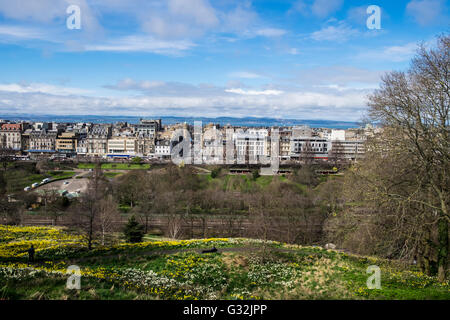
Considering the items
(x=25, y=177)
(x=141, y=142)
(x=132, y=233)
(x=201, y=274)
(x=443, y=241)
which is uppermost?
(x=141, y=142)

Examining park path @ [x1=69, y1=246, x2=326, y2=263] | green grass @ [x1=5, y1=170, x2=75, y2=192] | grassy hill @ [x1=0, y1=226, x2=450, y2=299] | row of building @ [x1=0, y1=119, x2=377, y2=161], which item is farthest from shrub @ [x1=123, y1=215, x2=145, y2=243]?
row of building @ [x1=0, y1=119, x2=377, y2=161]

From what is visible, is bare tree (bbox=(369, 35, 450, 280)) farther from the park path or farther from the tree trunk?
the park path

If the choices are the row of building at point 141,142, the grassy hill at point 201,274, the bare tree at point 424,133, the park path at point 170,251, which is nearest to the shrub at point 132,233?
the grassy hill at point 201,274

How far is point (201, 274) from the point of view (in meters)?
13.1

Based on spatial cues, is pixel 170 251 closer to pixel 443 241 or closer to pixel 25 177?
pixel 443 241

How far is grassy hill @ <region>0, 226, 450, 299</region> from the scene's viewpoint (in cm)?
899

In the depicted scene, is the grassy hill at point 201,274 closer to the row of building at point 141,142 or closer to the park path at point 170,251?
the park path at point 170,251

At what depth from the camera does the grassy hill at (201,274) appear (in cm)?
899

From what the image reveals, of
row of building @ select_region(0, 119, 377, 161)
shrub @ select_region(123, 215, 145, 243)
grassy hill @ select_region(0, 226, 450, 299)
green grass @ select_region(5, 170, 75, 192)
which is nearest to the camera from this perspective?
grassy hill @ select_region(0, 226, 450, 299)

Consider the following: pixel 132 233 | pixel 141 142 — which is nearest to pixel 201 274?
pixel 132 233

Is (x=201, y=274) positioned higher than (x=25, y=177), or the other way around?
(x=25, y=177)
